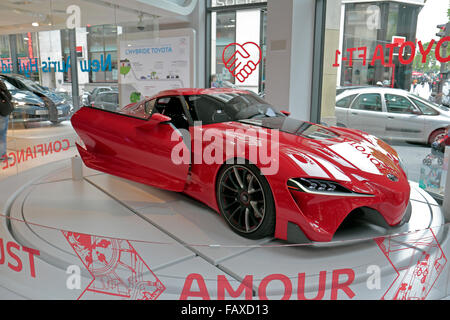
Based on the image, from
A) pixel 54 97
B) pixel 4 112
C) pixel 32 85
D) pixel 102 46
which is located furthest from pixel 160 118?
pixel 102 46

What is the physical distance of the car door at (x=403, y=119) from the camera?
4.64m

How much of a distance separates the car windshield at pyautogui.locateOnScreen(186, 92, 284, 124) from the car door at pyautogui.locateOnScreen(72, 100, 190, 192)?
0.31 m

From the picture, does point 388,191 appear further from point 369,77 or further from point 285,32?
point 285,32

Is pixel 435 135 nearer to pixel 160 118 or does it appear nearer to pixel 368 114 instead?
pixel 368 114

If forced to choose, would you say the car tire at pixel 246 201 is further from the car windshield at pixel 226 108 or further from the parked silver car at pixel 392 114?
the parked silver car at pixel 392 114

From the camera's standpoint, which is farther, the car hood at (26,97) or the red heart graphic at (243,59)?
the red heart graphic at (243,59)

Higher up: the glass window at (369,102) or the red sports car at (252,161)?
the glass window at (369,102)

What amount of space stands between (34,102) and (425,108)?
17.3 ft

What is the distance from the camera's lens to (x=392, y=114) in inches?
196

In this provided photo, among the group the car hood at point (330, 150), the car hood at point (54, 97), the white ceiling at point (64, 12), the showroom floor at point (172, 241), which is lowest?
the showroom floor at point (172, 241)

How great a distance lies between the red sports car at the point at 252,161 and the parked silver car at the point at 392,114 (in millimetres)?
1887

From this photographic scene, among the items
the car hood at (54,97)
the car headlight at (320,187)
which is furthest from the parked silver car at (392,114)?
the car hood at (54,97)

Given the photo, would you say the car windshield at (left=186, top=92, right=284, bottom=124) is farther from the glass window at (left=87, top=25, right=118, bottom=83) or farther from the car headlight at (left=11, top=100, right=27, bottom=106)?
the glass window at (left=87, top=25, right=118, bottom=83)
